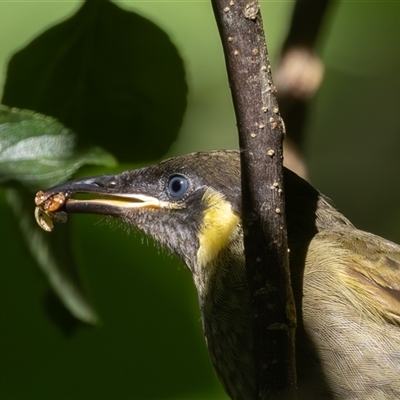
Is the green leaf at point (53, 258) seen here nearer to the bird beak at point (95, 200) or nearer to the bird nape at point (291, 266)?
the bird nape at point (291, 266)

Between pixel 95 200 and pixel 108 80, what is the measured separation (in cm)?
47

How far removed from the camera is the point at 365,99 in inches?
247

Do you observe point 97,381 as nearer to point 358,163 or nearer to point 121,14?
point 121,14

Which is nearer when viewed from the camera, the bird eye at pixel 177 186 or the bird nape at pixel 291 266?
the bird nape at pixel 291 266

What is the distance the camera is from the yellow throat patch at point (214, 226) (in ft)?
9.71

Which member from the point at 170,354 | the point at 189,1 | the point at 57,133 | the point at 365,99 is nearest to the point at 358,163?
the point at 365,99

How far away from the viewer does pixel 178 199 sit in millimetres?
3119

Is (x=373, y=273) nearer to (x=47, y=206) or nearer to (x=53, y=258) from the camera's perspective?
(x=53, y=258)

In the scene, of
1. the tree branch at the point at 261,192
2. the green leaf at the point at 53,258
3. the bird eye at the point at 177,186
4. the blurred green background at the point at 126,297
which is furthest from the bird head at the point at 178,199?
the tree branch at the point at 261,192

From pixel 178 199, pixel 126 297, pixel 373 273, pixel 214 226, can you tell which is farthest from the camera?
pixel 126 297

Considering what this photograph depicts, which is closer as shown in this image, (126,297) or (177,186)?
(177,186)

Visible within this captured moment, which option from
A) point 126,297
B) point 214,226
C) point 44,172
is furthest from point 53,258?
point 126,297

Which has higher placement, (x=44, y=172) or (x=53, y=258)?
(x=44, y=172)

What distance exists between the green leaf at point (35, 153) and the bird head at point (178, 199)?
19.2 inches
